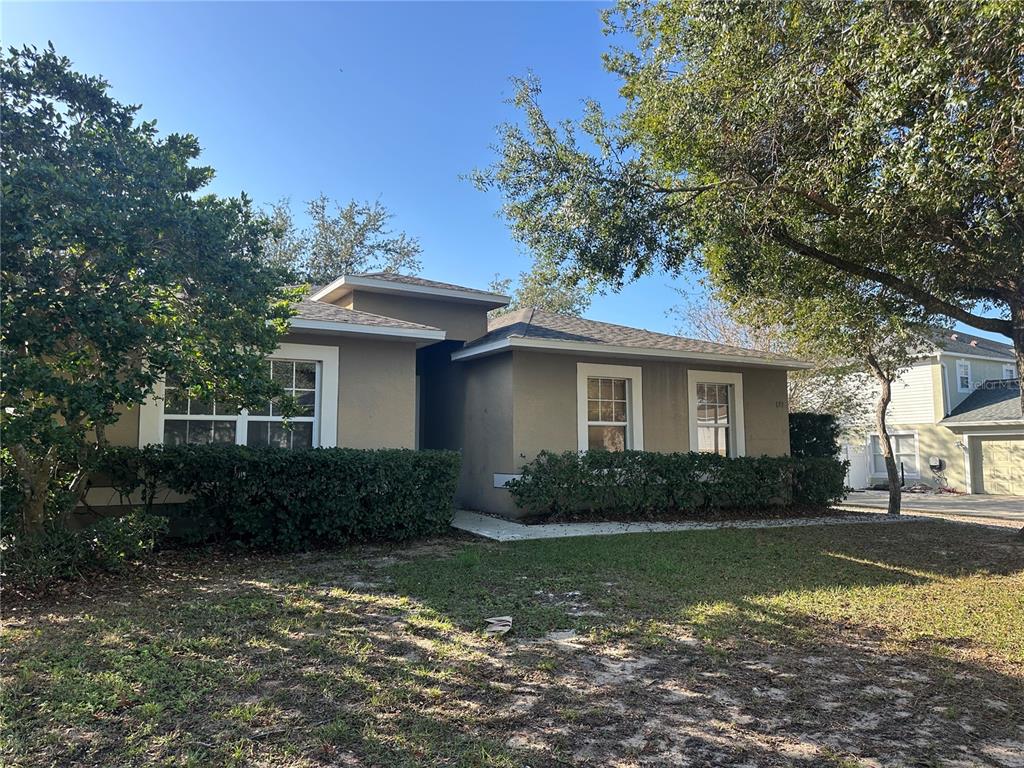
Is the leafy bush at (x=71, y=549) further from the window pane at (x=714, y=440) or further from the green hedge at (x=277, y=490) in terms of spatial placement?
the window pane at (x=714, y=440)

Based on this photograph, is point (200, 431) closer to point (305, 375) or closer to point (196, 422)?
point (196, 422)

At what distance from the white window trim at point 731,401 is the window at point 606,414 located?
57.1 inches

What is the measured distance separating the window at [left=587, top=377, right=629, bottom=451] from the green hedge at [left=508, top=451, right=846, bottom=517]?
0.80 metres

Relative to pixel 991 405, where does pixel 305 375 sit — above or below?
below

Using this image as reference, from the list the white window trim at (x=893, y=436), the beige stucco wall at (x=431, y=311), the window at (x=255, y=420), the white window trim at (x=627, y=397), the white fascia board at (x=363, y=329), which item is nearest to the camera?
the window at (x=255, y=420)

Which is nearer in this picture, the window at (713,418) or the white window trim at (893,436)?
the window at (713,418)

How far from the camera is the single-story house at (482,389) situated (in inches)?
354

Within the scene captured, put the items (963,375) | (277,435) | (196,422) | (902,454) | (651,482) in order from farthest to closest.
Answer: (902,454) → (963,375) → (651,482) → (277,435) → (196,422)

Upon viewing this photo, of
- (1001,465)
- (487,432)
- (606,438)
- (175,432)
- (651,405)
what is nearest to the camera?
(175,432)

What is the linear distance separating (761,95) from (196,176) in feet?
19.1

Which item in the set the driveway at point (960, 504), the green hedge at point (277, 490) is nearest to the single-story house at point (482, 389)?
the green hedge at point (277, 490)

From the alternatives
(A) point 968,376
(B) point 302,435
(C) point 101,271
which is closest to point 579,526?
(B) point 302,435

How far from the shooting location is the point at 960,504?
59.5 ft

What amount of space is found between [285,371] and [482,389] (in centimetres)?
362
